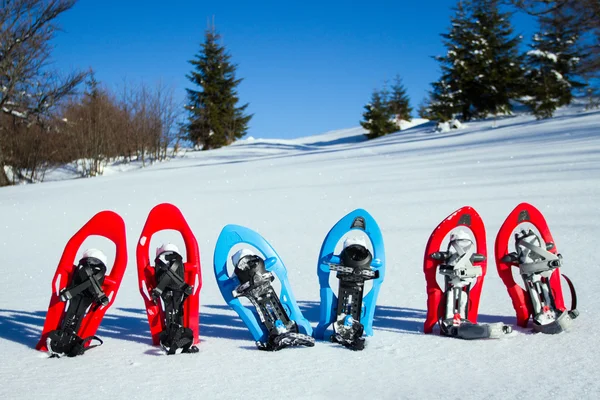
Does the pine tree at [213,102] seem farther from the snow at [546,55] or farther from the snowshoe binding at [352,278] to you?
the snowshoe binding at [352,278]

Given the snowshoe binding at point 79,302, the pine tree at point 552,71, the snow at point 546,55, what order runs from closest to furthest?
the snowshoe binding at point 79,302
the pine tree at point 552,71
the snow at point 546,55

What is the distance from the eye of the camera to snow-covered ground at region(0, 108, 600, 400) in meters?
2.54

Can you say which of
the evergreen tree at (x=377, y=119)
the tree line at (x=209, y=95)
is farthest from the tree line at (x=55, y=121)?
the evergreen tree at (x=377, y=119)

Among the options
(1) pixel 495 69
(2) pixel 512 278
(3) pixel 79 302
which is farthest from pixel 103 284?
(1) pixel 495 69

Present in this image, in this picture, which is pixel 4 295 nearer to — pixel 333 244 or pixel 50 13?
pixel 333 244

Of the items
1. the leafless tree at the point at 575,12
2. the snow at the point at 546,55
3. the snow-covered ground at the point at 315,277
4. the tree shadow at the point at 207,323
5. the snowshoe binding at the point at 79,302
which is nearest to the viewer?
the snow-covered ground at the point at 315,277

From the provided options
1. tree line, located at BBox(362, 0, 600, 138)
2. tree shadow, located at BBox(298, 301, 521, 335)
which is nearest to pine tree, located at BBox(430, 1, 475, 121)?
tree line, located at BBox(362, 0, 600, 138)

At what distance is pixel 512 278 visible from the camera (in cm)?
334

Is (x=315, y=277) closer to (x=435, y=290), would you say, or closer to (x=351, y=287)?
(x=351, y=287)

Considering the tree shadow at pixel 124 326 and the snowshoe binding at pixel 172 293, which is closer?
the snowshoe binding at pixel 172 293

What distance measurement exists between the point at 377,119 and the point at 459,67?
20.9 ft

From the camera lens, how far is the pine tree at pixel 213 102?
29125mm

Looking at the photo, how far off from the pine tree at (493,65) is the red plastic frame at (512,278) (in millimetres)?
24349

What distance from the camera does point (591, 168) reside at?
7660mm
